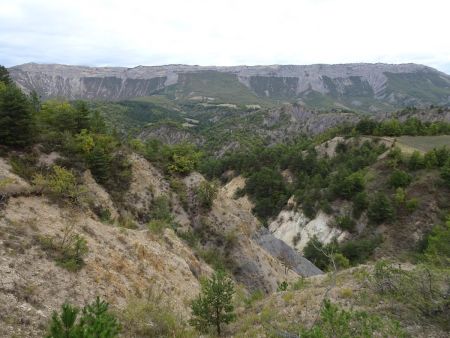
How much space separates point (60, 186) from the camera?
2084cm

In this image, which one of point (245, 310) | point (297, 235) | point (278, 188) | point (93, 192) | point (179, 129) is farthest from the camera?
point (179, 129)

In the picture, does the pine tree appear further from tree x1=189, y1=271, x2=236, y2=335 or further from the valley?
tree x1=189, y1=271, x2=236, y2=335

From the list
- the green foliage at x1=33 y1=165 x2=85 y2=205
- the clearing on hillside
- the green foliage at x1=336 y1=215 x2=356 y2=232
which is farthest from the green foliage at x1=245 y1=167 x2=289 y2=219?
the green foliage at x1=33 y1=165 x2=85 y2=205

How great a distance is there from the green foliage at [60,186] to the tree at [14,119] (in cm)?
461

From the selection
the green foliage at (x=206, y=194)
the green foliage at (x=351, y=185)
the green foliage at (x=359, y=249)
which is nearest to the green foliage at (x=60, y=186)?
the green foliage at (x=206, y=194)

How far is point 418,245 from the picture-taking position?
157ft

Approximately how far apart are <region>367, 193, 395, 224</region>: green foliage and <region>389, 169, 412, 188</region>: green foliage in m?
4.67

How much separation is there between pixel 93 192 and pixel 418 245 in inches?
1624

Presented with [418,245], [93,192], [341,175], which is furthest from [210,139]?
[93,192]

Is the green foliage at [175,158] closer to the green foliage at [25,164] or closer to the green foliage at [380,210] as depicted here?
the green foliage at [25,164]

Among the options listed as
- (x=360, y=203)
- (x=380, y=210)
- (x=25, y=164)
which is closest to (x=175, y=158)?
(x=25, y=164)

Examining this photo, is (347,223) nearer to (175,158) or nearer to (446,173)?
(446,173)

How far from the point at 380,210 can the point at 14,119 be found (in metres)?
48.3

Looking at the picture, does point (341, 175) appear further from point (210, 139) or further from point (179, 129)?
point (179, 129)
